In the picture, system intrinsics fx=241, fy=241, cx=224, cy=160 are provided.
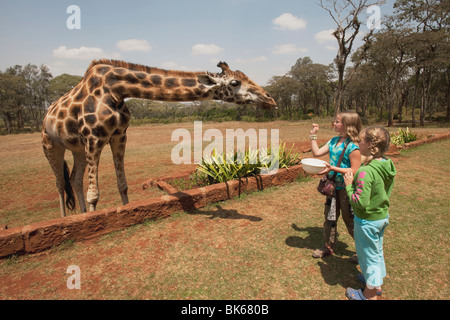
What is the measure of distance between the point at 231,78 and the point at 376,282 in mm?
2857

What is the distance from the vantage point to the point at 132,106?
64.6 m

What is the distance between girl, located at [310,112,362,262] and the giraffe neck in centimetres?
174

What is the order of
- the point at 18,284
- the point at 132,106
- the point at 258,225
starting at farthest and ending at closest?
the point at 132,106 → the point at 258,225 → the point at 18,284

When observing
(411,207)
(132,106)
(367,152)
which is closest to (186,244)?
(367,152)

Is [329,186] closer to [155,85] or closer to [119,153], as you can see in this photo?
[155,85]

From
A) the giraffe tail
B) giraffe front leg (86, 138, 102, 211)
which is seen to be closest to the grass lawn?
giraffe front leg (86, 138, 102, 211)

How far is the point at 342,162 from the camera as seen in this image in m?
2.76

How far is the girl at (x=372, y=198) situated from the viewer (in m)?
2.12

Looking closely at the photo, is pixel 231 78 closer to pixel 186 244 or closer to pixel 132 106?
pixel 186 244

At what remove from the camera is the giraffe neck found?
3.44 metres

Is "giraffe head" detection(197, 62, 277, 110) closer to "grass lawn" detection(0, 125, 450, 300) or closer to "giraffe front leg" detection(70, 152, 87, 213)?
"grass lawn" detection(0, 125, 450, 300)
